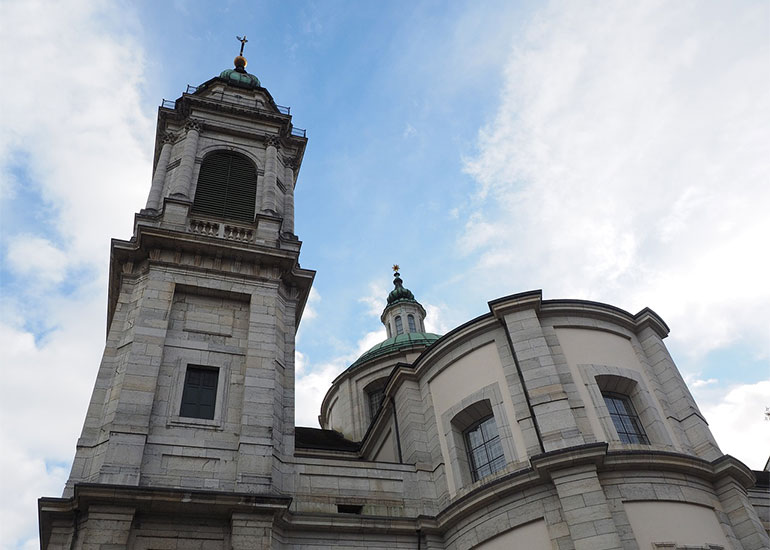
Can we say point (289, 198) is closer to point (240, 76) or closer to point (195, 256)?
point (195, 256)

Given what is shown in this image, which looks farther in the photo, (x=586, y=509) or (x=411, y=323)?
(x=411, y=323)

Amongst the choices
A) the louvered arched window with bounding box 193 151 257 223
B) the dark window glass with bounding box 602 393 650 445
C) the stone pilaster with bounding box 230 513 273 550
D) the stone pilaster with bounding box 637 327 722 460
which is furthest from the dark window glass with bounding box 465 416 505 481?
the louvered arched window with bounding box 193 151 257 223

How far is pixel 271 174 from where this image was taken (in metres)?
22.7

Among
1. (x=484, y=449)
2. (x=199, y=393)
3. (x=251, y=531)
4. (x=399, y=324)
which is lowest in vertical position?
(x=251, y=531)

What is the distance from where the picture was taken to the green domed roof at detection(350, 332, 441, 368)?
105 ft

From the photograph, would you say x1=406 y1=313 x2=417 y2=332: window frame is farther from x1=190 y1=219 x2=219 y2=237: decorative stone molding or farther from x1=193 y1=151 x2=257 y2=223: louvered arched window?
x1=190 y1=219 x2=219 y2=237: decorative stone molding

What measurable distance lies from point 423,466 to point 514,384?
10.9ft

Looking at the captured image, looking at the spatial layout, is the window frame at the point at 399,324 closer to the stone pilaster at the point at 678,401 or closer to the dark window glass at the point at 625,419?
the stone pilaster at the point at 678,401

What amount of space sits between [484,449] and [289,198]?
11.9 m

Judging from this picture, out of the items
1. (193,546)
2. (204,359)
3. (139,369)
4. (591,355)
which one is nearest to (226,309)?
(204,359)

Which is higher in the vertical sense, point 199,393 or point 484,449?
point 199,393

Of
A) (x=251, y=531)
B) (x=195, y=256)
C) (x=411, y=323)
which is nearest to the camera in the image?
(x=251, y=531)

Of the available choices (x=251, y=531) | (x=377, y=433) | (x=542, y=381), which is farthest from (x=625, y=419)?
(x=251, y=531)

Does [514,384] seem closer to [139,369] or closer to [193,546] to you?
[193,546]
